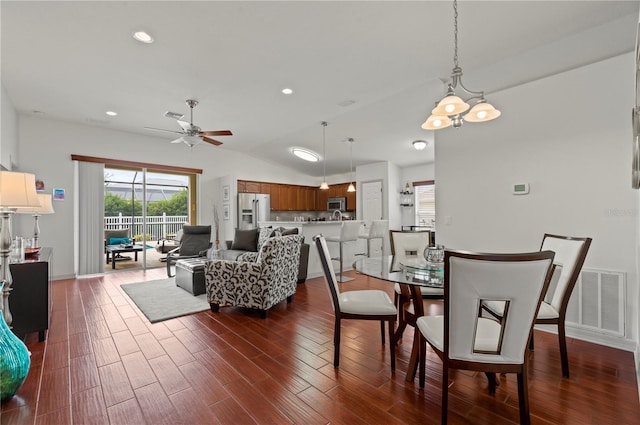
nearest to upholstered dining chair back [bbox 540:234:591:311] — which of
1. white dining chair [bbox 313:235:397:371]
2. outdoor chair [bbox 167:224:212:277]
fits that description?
white dining chair [bbox 313:235:397:371]

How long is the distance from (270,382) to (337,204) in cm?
671

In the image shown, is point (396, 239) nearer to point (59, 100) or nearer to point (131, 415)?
point (131, 415)

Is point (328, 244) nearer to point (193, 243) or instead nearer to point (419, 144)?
point (193, 243)

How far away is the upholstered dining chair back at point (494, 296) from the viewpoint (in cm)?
132

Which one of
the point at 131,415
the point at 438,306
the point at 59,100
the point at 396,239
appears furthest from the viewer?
the point at 59,100

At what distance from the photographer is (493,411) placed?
5.43 feet

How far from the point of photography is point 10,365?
5.61ft

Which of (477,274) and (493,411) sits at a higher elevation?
(477,274)

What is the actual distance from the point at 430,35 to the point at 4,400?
425cm

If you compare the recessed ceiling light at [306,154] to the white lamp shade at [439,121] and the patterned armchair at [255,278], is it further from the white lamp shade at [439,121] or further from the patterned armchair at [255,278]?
the white lamp shade at [439,121]

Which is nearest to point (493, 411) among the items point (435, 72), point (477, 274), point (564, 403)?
point (564, 403)

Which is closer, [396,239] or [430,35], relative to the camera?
[430,35]

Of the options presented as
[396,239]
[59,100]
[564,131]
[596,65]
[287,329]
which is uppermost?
[59,100]

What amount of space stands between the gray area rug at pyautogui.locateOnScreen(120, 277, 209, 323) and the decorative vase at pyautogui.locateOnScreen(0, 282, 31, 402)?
4.04 feet
